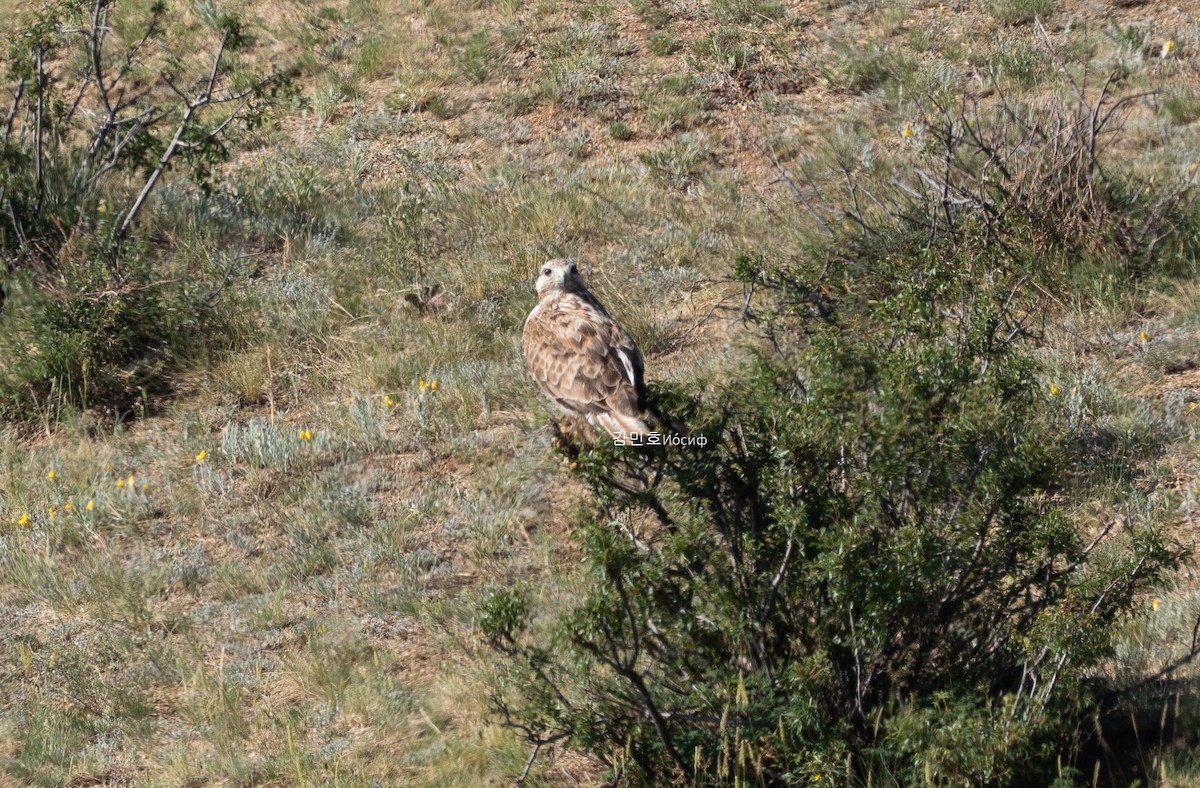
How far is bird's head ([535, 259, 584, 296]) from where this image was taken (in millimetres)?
8289

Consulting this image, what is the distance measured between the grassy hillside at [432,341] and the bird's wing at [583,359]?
586mm

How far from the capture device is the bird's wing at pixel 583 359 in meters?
6.75

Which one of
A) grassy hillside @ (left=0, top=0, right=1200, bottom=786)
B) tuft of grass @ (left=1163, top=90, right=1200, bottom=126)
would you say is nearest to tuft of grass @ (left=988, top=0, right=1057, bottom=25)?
grassy hillside @ (left=0, top=0, right=1200, bottom=786)

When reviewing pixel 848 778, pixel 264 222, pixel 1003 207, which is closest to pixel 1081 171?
pixel 1003 207

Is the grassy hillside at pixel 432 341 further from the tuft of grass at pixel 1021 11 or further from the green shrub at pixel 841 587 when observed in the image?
the green shrub at pixel 841 587

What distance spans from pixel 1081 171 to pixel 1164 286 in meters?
0.95

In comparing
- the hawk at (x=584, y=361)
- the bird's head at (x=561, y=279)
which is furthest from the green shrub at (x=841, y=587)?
the bird's head at (x=561, y=279)

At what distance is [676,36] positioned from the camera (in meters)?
13.9

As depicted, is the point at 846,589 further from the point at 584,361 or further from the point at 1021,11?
the point at 1021,11

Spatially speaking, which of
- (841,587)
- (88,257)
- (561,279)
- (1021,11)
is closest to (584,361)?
(561,279)

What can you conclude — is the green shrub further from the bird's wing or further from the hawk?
the bird's wing

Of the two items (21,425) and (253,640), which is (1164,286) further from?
(21,425)

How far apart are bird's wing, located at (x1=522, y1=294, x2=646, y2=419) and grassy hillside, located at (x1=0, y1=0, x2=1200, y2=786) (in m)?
0.59

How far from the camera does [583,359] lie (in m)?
7.11
